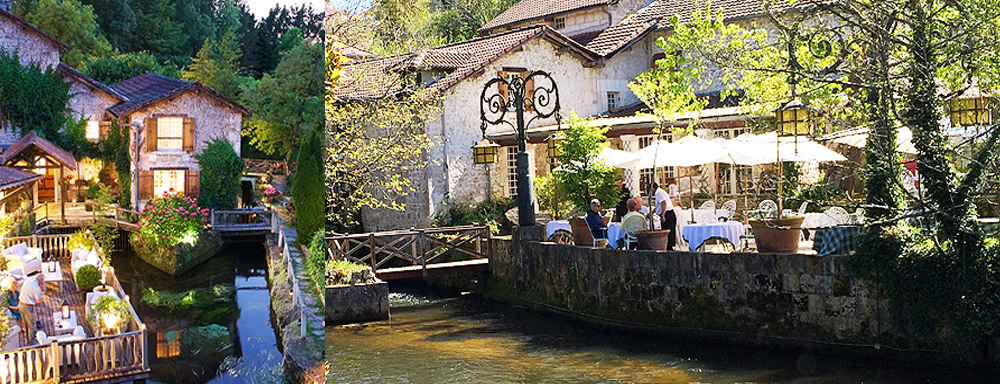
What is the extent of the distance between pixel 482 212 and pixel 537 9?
1080 centimetres

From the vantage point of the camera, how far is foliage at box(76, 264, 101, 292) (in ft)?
11.9

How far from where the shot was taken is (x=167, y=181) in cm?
387

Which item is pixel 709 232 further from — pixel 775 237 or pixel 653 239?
pixel 775 237

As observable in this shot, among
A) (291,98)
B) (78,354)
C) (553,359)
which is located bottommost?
(553,359)

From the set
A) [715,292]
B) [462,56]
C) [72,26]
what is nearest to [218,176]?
[72,26]

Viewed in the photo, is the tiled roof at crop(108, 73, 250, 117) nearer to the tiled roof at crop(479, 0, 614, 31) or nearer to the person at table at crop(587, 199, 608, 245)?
the person at table at crop(587, 199, 608, 245)

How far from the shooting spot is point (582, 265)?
12.5m

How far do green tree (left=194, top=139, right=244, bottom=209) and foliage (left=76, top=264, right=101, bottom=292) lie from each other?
1.56 feet

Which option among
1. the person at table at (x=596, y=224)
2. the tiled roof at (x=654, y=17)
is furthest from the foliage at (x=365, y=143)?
the tiled roof at (x=654, y=17)

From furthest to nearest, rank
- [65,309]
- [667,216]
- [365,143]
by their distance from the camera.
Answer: [365,143], [667,216], [65,309]

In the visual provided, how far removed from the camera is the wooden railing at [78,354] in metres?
3.28

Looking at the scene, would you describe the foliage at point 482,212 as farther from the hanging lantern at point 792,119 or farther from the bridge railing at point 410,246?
the hanging lantern at point 792,119

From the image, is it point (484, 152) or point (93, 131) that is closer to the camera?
point (93, 131)

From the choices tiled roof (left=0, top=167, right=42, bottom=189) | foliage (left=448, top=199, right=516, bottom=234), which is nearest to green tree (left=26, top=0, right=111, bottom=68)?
tiled roof (left=0, top=167, right=42, bottom=189)
